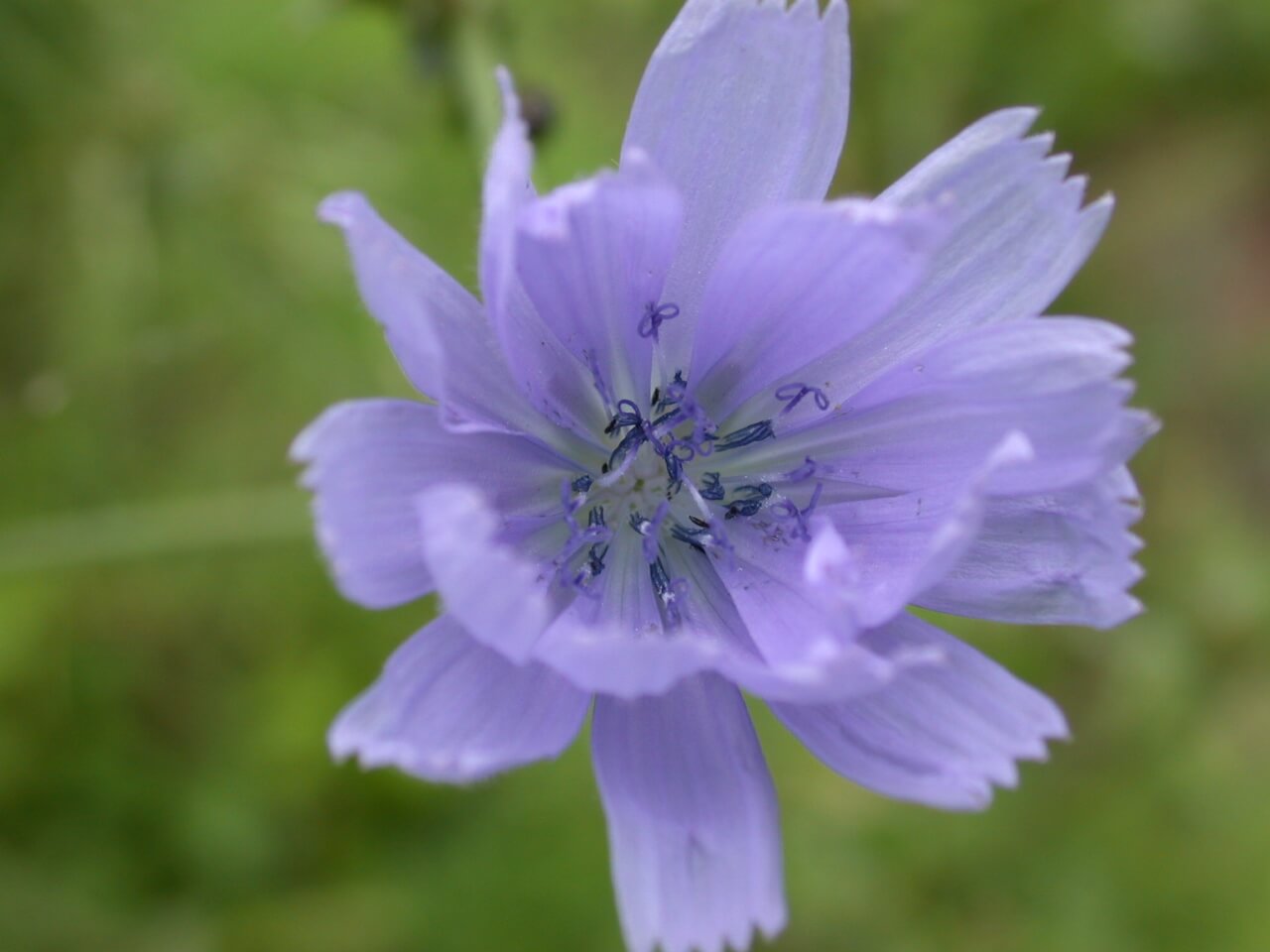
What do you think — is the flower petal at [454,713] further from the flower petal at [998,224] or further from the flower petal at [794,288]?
the flower petal at [998,224]

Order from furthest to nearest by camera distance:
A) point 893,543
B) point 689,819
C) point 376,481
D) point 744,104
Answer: point 893,543, point 744,104, point 689,819, point 376,481

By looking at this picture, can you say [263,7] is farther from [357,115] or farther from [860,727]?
[860,727]

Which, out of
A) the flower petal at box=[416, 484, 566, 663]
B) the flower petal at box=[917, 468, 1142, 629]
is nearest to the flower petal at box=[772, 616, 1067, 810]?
the flower petal at box=[917, 468, 1142, 629]

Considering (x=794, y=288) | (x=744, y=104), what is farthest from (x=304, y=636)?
(x=744, y=104)

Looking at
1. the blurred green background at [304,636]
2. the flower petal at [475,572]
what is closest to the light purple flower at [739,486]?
the flower petal at [475,572]

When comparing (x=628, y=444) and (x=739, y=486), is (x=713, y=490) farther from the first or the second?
(x=628, y=444)

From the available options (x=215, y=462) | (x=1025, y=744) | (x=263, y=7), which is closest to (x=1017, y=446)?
(x=1025, y=744)

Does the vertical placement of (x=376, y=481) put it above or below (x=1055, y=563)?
above
